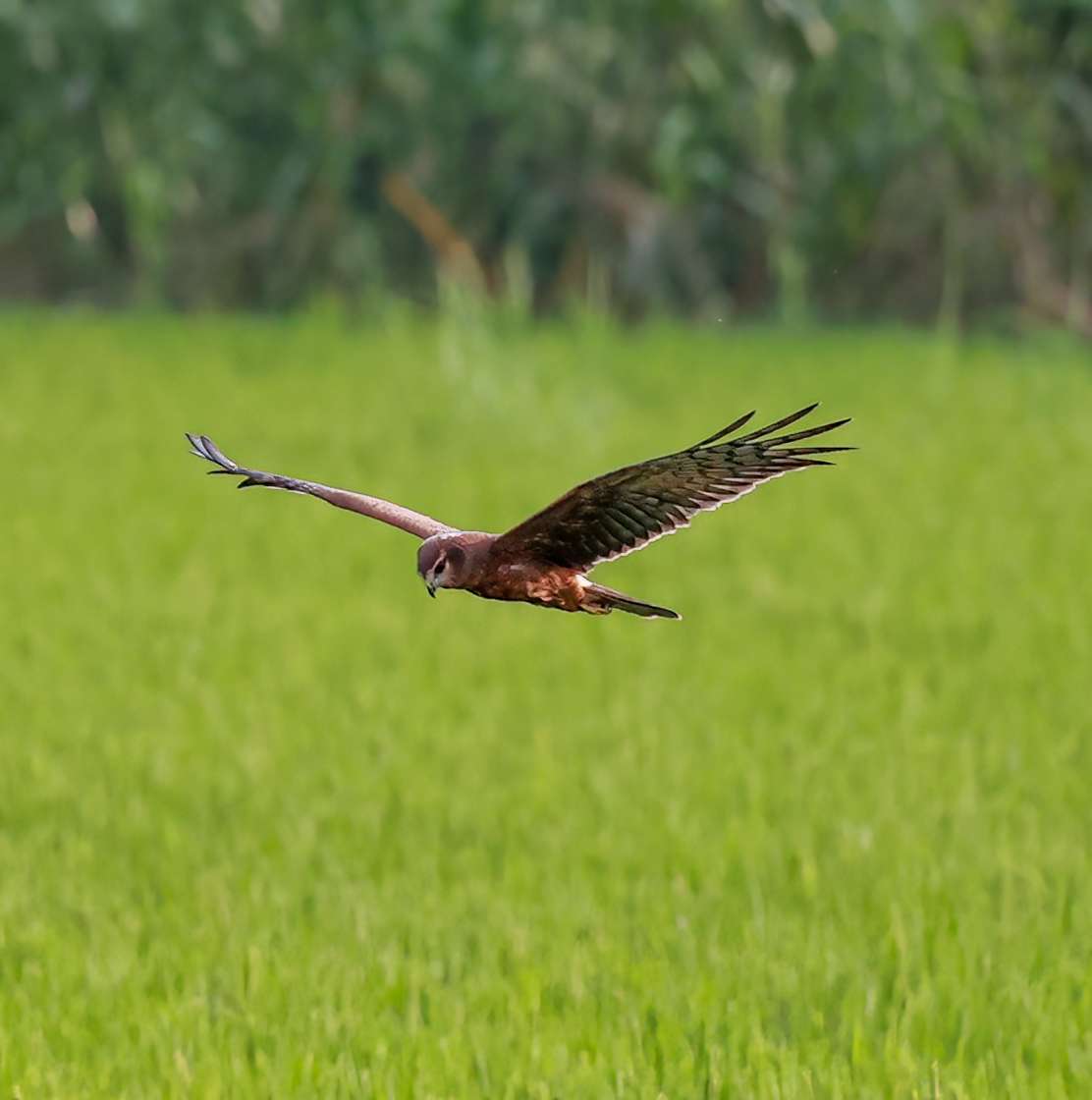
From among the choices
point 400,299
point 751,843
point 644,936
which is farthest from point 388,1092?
point 400,299

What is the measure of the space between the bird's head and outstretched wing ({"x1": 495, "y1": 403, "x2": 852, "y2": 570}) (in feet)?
0.09

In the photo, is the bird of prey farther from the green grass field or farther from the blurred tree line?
the blurred tree line

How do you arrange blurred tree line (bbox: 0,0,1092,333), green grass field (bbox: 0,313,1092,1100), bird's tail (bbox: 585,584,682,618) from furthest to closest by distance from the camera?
blurred tree line (bbox: 0,0,1092,333)
green grass field (bbox: 0,313,1092,1100)
bird's tail (bbox: 585,584,682,618)

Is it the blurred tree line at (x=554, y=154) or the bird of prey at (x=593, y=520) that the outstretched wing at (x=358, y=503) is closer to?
the bird of prey at (x=593, y=520)

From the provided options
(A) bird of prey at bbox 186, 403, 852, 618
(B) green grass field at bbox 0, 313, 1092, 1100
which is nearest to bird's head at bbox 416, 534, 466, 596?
(A) bird of prey at bbox 186, 403, 852, 618

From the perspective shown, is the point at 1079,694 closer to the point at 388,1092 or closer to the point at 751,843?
the point at 751,843

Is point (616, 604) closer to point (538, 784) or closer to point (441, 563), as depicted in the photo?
point (441, 563)

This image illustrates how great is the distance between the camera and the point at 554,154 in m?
18.3

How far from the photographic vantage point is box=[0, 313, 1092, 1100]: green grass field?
411 centimetres

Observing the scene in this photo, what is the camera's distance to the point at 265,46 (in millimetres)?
16703

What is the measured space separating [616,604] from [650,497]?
0.11 metres

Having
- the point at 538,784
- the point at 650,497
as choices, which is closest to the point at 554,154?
the point at 538,784

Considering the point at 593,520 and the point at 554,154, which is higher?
the point at 554,154

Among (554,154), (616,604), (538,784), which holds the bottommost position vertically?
(538,784)
